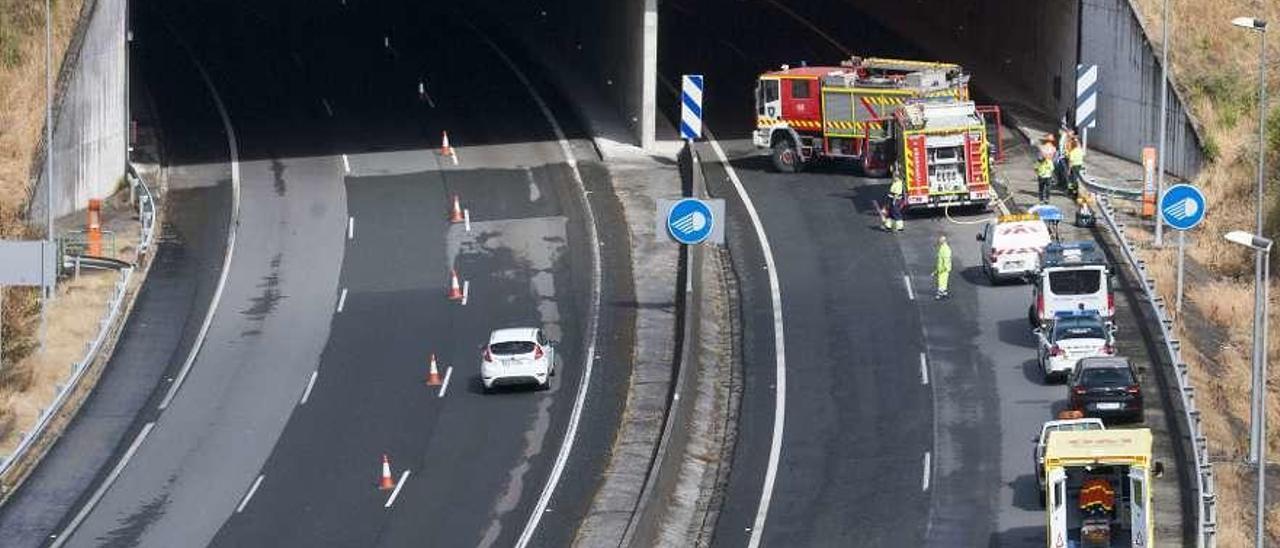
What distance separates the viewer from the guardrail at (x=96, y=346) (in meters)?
49.7

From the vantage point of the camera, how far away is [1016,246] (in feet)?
190

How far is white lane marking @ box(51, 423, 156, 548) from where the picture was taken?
153ft

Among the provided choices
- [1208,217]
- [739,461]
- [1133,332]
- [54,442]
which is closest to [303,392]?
[54,442]

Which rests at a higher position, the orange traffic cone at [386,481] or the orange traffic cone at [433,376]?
the orange traffic cone at [433,376]

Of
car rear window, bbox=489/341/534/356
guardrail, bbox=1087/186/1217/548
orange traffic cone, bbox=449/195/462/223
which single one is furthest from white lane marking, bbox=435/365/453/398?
guardrail, bbox=1087/186/1217/548

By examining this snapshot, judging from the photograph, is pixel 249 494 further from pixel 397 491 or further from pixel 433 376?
pixel 433 376

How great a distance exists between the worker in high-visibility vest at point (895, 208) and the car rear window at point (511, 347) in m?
14.0

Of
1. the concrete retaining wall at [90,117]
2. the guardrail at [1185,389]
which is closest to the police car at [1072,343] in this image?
the guardrail at [1185,389]

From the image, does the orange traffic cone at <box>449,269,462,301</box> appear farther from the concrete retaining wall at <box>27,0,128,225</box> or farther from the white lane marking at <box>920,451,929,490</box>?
the white lane marking at <box>920,451,929,490</box>

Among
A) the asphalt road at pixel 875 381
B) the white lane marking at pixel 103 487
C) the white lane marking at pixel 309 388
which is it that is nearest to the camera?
the asphalt road at pixel 875 381

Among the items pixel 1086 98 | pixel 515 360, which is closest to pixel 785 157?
pixel 1086 98

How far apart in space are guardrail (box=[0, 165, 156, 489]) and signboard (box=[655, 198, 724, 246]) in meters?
13.1

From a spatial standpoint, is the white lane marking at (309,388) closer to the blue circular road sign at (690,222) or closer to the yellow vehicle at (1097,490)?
the blue circular road sign at (690,222)

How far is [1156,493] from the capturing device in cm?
4538
